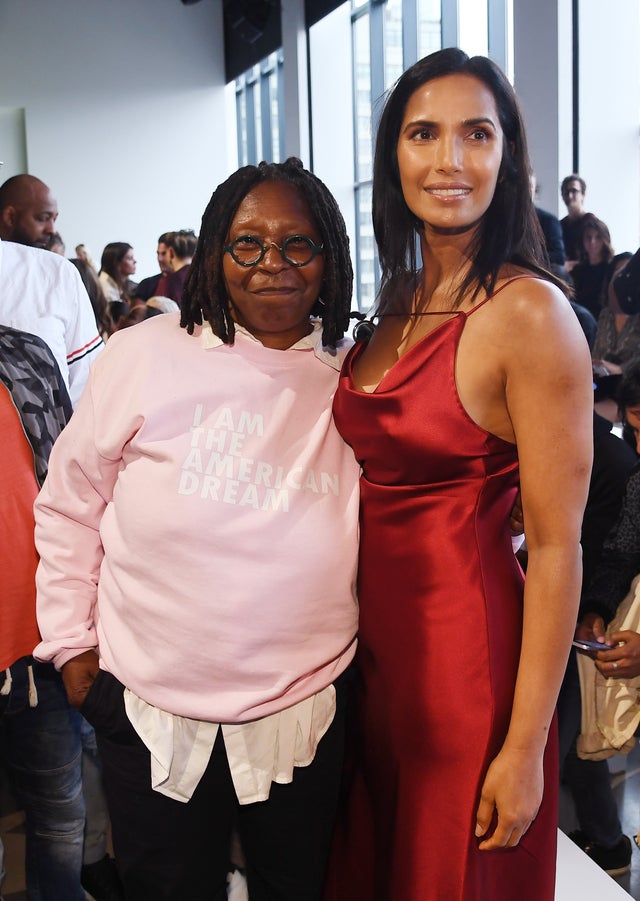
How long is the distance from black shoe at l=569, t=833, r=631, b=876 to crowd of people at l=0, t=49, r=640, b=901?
1.13 m

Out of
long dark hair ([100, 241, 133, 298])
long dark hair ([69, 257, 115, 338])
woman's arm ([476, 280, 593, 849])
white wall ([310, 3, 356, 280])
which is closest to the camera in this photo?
woman's arm ([476, 280, 593, 849])

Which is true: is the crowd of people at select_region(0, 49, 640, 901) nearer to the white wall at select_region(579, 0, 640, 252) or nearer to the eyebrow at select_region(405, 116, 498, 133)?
the eyebrow at select_region(405, 116, 498, 133)

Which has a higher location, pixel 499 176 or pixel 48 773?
pixel 499 176

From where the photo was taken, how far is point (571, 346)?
120 cm

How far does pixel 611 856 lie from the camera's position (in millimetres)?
2420

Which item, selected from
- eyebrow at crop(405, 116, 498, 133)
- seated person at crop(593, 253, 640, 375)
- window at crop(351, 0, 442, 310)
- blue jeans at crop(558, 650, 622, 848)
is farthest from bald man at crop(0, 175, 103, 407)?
window at crop(351, 0, 442, 310)

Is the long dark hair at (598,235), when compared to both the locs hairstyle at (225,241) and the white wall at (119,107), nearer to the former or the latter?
the locs hairstyle at (225,241)

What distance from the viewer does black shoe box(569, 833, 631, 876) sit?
2400mm

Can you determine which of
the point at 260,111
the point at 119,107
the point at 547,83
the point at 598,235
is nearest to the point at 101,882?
the point at 598,235

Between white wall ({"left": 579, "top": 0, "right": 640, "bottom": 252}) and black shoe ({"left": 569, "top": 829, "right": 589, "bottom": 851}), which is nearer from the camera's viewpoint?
black shoe ({"left": 569, "top": 829, "right": 589, "bottom": 851})

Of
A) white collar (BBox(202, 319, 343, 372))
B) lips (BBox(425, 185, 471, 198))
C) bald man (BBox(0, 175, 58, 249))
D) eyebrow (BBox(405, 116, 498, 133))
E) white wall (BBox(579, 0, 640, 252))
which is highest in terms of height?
white wall (BBox(579, 0, 640, 252))

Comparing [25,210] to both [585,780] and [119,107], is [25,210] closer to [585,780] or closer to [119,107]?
[585,780]

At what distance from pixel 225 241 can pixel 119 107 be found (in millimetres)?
12021

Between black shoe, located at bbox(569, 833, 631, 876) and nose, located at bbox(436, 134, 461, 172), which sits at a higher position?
nose, located at bbox(436, 134, 461, 172)
